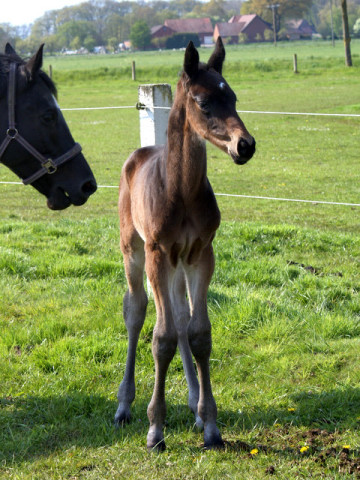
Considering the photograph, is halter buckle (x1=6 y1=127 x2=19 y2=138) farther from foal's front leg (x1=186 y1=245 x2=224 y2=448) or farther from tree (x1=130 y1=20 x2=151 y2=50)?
tree (x1=130 y1=20 x2=151 y2=50)

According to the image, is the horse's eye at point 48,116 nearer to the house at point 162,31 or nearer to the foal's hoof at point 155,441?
the foal's hoof at point 155,441

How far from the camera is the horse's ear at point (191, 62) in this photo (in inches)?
121

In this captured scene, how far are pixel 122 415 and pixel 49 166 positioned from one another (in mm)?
1514

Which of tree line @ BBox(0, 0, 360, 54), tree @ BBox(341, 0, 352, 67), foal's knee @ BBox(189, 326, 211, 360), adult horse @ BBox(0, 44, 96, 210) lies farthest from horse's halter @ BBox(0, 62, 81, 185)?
tree line @ BBox(0, 0, 360, 54)

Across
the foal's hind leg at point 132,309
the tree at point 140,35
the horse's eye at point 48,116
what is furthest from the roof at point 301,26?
the horse's eye at point 48,116

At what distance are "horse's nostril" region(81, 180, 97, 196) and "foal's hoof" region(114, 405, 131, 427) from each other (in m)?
1.28

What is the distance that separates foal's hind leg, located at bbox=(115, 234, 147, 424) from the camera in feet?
12.4

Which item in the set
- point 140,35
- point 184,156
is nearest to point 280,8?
point 140,35

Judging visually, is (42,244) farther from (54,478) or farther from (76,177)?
(54,478)

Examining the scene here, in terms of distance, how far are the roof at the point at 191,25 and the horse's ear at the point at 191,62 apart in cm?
12629

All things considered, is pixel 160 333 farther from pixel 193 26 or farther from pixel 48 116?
pixel 193 26

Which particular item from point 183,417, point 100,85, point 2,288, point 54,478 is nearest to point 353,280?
point 183,417

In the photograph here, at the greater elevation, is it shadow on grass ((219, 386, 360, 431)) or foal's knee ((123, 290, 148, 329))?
foal's knee ((123, 290, 148, 329))

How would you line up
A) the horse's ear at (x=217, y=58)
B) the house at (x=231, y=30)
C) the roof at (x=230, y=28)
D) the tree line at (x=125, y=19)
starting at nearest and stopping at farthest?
the horse's ear at (x=217, y=58) → the tree line at (x=125, y=19) → the house at (x=231, y=30) → the roof at (x=230, y=28)
